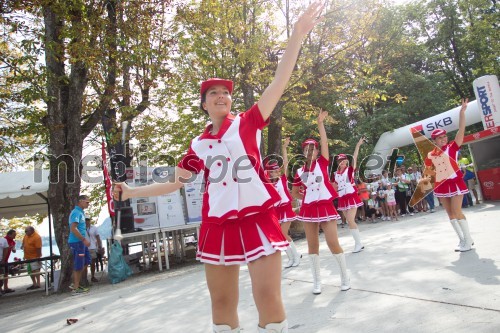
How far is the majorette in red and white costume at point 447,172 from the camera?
616cm

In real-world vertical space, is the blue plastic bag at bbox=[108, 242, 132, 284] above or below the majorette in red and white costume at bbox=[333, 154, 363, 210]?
below

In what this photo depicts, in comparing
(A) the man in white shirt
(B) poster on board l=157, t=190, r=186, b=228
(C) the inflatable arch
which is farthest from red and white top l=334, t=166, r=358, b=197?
(A) the man in white shirt

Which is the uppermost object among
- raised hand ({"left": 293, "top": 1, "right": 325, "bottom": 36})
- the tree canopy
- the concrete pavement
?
the tree canopy

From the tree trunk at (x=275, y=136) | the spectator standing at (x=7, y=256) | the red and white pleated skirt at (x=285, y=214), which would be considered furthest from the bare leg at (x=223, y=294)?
the tree trunk at (x=275, y=136)

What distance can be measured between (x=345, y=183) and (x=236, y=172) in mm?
6390

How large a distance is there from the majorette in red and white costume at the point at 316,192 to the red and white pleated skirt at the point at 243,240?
9.21 ft

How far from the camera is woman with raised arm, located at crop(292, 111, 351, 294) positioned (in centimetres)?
489

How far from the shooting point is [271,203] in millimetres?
2328

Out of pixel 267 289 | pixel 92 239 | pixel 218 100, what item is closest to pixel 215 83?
pixel 218 100

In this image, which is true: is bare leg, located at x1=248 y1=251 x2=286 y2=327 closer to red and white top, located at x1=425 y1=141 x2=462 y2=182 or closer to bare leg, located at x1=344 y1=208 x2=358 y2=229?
red and white top, located at x1=425 y1=141 x2=462 y2=182

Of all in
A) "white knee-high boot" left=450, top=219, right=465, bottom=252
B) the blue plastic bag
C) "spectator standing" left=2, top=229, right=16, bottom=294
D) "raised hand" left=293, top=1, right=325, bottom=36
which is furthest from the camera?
"spectator standing" left=2, top=229, right=16, bottom=294

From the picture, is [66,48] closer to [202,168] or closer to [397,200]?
[202,168]

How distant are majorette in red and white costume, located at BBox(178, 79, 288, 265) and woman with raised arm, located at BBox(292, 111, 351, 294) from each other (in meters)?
2.30

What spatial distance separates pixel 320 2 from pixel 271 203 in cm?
133
